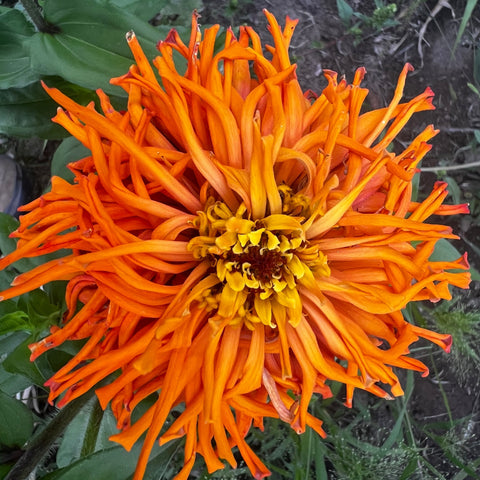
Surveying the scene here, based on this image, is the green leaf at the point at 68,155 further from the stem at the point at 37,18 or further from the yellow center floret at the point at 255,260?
the yellow center floret at the point at 255,260

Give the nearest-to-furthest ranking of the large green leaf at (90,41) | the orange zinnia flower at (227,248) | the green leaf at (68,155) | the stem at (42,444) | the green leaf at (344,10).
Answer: the orange zinnia flower at (227,248) → the stem at (42,444) → the large green leaf at (90,41) → the green leaf at (68,155) → the green leaf at (344,10)

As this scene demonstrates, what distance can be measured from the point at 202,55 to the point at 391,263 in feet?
0.99

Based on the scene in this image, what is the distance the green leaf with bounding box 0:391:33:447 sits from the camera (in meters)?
0.70

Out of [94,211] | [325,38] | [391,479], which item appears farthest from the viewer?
[325,38]

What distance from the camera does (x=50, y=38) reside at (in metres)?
0.79

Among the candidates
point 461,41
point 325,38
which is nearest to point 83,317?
point 325,38

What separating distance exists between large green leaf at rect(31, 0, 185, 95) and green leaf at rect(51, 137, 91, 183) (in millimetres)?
143

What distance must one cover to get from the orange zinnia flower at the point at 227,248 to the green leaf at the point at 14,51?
37 cm

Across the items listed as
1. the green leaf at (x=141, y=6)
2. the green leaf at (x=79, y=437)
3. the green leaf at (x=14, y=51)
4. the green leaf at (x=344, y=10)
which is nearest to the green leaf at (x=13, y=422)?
the green leaf at (x=79, y=437)

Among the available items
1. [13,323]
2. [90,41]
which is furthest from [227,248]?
[90,41]

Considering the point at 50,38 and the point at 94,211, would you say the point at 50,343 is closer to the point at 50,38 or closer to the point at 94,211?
the point at 94,211

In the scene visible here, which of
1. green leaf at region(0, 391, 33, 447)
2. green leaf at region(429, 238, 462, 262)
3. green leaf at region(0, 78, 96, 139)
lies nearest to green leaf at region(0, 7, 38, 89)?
green leaf at region(0, 78, 96, 139)

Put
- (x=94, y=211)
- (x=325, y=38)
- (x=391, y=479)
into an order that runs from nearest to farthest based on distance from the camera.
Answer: (x=94, y=211) → (x=391, y=479) → (x=325, y=38)

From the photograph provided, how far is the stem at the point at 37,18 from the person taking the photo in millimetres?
711
